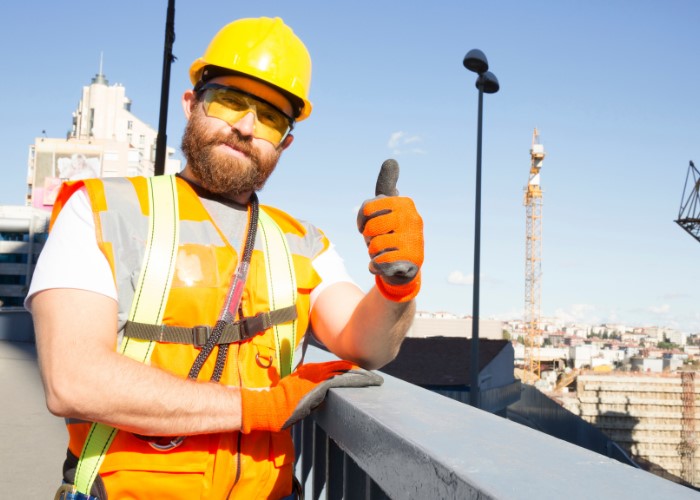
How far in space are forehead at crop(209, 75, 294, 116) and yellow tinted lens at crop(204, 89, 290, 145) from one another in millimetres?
28

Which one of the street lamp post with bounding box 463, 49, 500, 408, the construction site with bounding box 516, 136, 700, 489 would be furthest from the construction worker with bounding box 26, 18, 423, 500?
the construction site with bounding box 516, 136, 700, 489

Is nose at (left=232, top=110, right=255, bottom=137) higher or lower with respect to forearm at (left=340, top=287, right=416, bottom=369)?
higher

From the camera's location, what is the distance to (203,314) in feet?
6.68

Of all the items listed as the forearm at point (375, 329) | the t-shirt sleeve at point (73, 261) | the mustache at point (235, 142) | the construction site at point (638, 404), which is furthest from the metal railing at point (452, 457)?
the construction site at point (638, 404)

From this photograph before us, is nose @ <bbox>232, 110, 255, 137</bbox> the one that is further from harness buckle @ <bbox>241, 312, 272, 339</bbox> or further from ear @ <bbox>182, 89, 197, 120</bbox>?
harness buckle @ <bbox>241, 312, 272, 339</bbox>

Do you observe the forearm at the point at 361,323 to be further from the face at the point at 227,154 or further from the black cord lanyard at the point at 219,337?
the face at the point at 227,154

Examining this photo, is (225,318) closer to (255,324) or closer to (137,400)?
(255,324)

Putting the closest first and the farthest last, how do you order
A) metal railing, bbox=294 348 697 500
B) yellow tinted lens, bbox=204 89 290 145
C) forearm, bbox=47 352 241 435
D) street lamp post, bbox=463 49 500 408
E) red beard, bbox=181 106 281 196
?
metal railing, bbox=294 348 697 500, forearm, bbox=47 352 241 435, red beard, bbox=181 106 281 196, yellow tinted lens, bbox=204 89 290 145, street lamp post, bbox=463 49 500 408

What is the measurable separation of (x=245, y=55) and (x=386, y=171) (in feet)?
2.79

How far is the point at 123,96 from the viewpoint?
379ft

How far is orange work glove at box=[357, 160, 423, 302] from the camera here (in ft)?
6.28

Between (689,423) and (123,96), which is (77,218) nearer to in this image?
(689,423)

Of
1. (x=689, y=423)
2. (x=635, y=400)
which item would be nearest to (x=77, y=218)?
(x=635, y=400)

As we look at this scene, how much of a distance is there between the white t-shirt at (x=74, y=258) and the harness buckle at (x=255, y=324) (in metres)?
0.41
